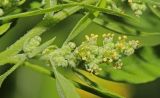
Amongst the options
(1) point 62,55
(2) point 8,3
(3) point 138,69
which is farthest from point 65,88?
(3) point 138,69

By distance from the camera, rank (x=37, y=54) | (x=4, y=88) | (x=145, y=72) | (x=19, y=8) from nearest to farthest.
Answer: (x=37, y=54)
(x=19, y=8)
(x=145, y=72)
(x=4, y=88)

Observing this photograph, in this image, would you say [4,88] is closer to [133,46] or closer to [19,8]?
[19,8]

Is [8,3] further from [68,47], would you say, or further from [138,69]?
[138,69]

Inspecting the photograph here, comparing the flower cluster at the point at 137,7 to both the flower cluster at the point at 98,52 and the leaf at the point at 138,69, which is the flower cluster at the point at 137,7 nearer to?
Result: the flower cluster at the point at 98,52

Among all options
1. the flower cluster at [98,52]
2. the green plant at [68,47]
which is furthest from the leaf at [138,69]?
the flower cluster at [98,52]

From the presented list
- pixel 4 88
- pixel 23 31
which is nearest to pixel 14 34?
pixel 23 31

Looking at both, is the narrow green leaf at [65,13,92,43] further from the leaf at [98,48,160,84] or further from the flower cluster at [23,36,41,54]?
the leaf at [98,48,160,84]
